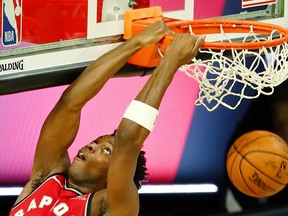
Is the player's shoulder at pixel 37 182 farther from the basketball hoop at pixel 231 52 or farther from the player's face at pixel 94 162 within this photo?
the basketball hoop at pixel 231 52

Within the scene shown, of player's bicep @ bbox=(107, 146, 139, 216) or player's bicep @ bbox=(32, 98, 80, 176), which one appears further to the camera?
player's bicep @ bbox=(32, 98, 80, 176)

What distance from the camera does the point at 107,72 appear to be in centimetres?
250

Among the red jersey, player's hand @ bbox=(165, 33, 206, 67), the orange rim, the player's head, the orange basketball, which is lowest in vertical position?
the orange basketball

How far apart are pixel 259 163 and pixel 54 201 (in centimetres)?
114

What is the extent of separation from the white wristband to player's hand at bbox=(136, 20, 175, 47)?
0.34m

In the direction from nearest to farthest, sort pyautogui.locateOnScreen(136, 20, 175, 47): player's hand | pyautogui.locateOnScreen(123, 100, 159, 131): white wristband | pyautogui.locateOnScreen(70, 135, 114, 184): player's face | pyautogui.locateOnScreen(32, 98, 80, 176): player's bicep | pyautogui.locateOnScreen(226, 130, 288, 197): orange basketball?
1. pyautogui.locateOnScreen(123, 100, 159, 131): white wristband
2. pyautogui.locateOnScreen(136, 20, 175, 47): player's hand
3. pyautogui.locateOnScreen(70, 135, 114, 184): player's face
4. pyautogui.locateOnScreen(32, 98, 80, 176): player's bicep
5. pyautogui.locateOnScreen(226, 130, 288, 197): orange basketball

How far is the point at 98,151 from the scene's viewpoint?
2.45 m

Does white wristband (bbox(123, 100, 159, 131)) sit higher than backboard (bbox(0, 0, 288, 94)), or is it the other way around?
backboard (bbox(0, 0, 288, 94))

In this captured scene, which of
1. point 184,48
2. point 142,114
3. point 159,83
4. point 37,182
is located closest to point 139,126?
point 142,114

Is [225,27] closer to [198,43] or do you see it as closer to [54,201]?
[198,43]

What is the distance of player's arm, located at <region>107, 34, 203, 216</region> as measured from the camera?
2033mm

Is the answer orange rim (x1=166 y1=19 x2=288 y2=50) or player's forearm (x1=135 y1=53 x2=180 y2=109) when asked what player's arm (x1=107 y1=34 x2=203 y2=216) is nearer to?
player's forearm (x1=135 y1=53 x2=180 y2=109)

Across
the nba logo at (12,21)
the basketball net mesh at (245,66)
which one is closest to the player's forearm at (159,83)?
the basketball net mesh at (245,66)

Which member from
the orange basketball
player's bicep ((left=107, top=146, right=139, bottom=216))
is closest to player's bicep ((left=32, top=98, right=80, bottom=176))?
player's bicep ((left=107, top=146, right=139, bottom=216))
